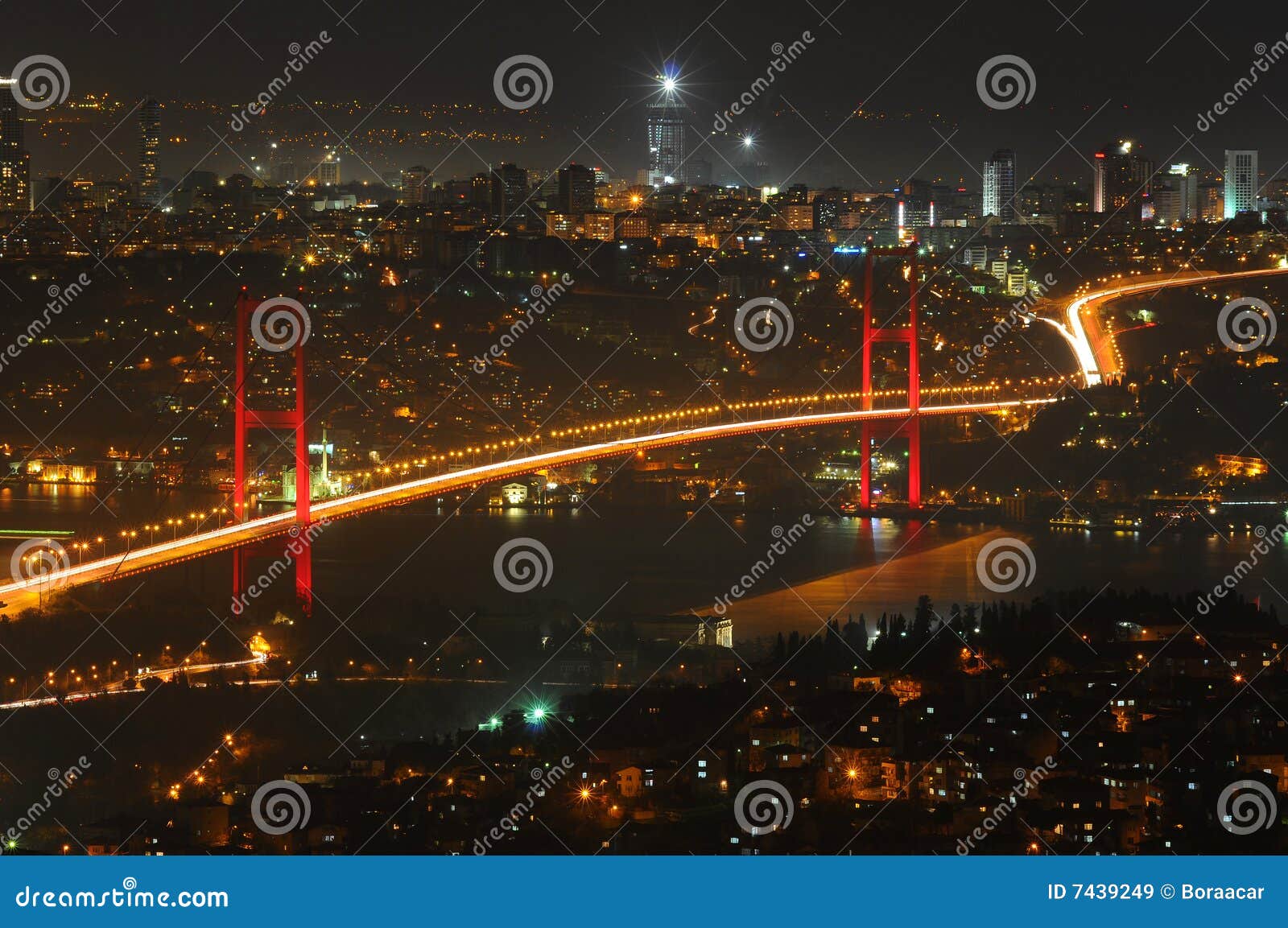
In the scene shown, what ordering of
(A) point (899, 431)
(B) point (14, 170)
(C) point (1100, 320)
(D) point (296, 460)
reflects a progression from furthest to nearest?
(B) point (14, 170) < (C) point (1100, 320) < (A) point (899, 431) < (D) point (296, 460)

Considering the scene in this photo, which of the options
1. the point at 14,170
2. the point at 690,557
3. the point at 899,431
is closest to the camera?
the point at 690,557

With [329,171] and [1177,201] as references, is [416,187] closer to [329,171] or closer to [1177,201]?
[329,171]

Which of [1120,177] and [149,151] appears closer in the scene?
[149,151]

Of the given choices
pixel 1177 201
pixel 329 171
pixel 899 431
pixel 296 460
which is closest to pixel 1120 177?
pixel 1177 201

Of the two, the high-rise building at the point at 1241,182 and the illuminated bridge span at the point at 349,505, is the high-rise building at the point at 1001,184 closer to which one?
the high-rise building at the point at 1241,182

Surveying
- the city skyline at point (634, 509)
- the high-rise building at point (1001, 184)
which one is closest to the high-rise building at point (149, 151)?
the city skyline at point (634, 509)

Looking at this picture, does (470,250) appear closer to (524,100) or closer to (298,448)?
(298,448)

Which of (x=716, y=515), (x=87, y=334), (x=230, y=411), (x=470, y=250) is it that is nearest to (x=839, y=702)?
(x=716, y=515)
